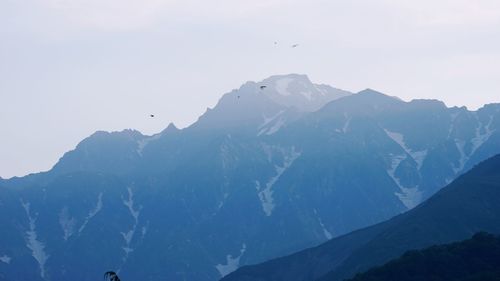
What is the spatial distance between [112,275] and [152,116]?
11381cm

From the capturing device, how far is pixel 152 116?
196 metres

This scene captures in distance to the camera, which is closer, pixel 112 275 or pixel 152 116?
pixel 112 275

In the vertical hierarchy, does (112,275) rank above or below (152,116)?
below

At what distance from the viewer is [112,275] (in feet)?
272
